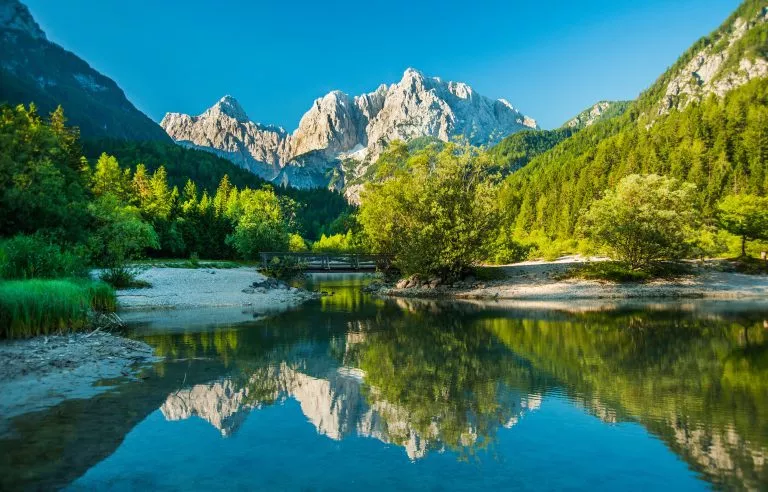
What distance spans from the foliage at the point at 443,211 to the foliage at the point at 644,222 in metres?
10.9

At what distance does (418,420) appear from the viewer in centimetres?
920

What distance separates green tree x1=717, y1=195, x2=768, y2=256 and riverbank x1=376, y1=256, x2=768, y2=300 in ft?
21.6

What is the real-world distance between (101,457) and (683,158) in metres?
120

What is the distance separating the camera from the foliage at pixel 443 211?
38.5 m

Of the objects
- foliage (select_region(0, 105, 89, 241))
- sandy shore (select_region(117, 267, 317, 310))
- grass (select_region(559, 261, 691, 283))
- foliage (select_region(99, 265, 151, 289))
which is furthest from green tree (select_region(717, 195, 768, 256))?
foliage (select_region(0, 105, 89, 241))

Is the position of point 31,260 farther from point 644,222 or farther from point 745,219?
point 745,219

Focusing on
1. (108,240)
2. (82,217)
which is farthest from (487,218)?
(82,217)

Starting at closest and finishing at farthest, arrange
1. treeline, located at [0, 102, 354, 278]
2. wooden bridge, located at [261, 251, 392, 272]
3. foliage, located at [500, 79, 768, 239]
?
treeline, located at [0, 102, 354, 278] < wooden bridge, located at [261, 251, 392, 272] < foliage, located at [500, 79, 768, 239]

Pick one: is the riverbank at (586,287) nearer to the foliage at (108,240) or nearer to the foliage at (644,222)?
the foliage at (644,222)

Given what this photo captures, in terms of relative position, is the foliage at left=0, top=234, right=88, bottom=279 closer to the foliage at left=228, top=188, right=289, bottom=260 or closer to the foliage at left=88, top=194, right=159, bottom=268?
the foliage at left=88, top=194, right=159, bottom=268

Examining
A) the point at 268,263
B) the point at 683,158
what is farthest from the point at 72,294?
the point at 683,158

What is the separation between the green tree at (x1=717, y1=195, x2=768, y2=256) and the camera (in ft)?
151

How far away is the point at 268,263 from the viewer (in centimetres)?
5584

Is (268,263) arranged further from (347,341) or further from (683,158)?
(683,158)
